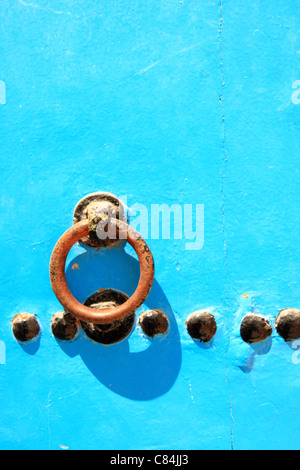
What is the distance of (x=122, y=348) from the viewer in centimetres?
86

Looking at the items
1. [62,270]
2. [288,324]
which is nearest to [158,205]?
[62,270]

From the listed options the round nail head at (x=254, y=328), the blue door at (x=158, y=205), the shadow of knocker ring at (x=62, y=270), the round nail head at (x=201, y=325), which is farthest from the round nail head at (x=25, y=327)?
the round nail head at (x=254, y=328)

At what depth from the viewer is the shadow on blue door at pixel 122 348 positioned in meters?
0.85

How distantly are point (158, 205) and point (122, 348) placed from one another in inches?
12.9

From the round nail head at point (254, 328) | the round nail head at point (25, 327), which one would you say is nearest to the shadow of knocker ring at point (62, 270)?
the round nail head at point (25, 327)

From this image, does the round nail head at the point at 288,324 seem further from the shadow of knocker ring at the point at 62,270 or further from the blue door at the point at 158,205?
the shadow of knocker ring at the point at 62,270

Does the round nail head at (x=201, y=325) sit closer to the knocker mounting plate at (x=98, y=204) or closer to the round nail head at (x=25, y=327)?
the knocker mounting plate at (x=98, y=204)

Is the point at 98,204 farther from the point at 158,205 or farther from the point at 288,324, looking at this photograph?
the point at 288,324

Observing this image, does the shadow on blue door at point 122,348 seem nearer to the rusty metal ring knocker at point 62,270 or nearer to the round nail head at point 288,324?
the rusty metal ring knocker at point 62,270

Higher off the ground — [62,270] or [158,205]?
[158,205]

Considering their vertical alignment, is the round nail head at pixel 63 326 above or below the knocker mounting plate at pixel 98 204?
below

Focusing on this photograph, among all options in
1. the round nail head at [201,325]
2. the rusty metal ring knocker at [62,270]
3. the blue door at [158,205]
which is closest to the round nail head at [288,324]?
the blue door at [158,205]

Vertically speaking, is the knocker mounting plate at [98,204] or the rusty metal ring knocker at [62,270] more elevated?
the knocker mounting plate at [98,204]

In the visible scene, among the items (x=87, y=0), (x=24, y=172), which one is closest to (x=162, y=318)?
(x=24, y=172)
